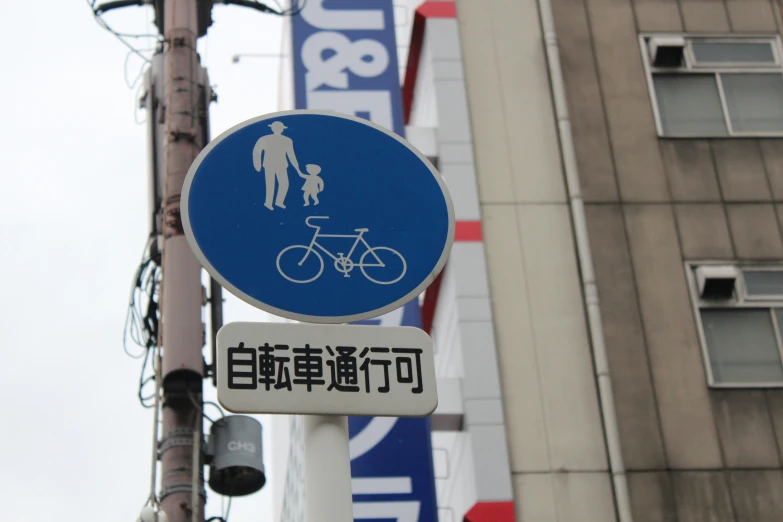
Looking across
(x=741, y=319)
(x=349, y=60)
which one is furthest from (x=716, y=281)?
(x=349, y=60)

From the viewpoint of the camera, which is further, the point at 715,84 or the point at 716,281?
the point at 715,84

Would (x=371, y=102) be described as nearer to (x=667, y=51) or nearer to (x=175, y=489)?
(x=667, y=51)

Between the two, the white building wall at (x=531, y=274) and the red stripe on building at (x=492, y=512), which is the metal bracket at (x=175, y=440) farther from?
the white building wall at (x=531, y=274)

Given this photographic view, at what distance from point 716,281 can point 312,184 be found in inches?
389

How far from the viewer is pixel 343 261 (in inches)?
126

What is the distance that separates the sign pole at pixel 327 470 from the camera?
2.87 metres

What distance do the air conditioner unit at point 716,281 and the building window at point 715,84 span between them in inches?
76.7

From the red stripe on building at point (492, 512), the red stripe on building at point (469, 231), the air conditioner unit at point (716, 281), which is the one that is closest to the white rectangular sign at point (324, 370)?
the red stripe on building at point (492, 512)

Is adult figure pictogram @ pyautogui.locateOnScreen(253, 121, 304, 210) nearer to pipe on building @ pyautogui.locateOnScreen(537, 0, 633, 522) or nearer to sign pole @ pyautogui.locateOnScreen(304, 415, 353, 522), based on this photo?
sign pole @ pyautogui.locateOnScreen(304, 415, 353, 522)

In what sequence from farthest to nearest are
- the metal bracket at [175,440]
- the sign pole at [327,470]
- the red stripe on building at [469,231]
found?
the red stripe on building at [469,231], the metal bracket at [175,440], the sign pole at [327,470]

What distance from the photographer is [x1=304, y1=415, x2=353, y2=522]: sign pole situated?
9.43ft

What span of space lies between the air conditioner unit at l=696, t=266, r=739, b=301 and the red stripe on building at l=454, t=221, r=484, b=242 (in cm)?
237

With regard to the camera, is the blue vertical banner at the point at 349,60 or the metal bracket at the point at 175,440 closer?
the metal bracket at the point at 175,440

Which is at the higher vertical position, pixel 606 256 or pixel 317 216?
pixel 606 256
